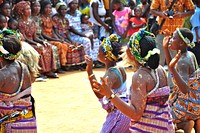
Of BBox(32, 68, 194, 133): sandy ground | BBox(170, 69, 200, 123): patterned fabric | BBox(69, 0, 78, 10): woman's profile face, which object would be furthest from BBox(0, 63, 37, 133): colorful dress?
BBox(69, 0, 78, 10): woman's profile face

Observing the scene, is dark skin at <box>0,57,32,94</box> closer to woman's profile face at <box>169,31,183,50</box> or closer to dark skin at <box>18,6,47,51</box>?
woman's profile face at <box>169,31,183,50</box>

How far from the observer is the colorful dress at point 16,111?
12.8 ft

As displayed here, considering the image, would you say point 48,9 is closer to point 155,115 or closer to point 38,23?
point 38,23

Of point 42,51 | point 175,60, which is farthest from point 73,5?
point 175,60

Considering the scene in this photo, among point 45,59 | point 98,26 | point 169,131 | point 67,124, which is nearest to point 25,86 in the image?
point 169,131

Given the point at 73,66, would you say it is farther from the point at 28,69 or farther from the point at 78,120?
the point at 28,69

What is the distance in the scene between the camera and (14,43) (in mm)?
3900

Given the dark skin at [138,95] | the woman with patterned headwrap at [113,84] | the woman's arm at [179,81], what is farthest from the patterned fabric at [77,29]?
the dark skin at [138,95]

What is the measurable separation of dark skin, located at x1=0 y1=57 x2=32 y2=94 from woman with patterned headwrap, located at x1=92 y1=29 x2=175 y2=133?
860 millimetres

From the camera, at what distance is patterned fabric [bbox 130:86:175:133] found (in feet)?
11.7

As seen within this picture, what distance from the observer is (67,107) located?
6.82 m

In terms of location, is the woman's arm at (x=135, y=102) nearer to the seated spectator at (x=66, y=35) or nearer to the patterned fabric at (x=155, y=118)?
the patterned fabric at (x=155, y=118)

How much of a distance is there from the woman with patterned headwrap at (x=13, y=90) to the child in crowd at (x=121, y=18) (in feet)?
22.4

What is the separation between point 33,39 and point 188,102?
16.7 feet
